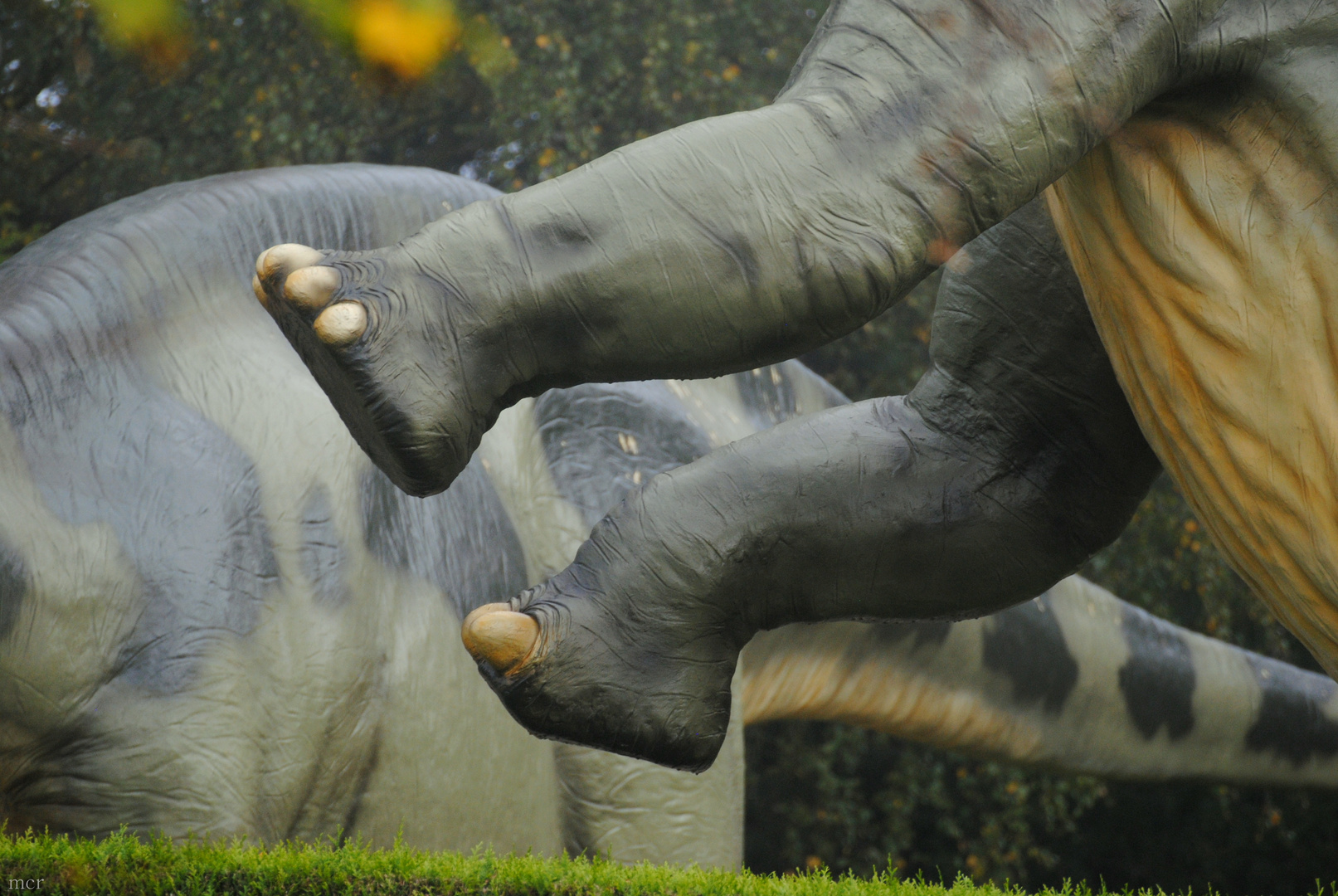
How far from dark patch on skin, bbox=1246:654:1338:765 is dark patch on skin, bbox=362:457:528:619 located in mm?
2071

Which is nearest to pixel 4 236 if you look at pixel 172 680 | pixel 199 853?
pixel 172 680

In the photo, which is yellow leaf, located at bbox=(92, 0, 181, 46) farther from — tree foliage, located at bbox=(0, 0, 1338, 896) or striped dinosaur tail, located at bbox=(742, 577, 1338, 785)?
striped dinosaur tail, located at bbox=(742, 577, 1338, 785)

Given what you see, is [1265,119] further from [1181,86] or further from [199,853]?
[199,853]

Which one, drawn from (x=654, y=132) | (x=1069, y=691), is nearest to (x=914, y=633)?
(x=1069, y=691)

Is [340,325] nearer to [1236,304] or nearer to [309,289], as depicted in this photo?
[309,289]

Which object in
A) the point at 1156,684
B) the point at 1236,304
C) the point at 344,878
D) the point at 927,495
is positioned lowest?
the point at 1156,684

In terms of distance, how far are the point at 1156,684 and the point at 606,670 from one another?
2.58 metres

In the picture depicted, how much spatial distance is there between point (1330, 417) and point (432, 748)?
1.64 meters

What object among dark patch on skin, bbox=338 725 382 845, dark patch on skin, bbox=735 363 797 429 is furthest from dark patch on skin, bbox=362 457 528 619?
dark patch on skin, bbox=735 363 797 429

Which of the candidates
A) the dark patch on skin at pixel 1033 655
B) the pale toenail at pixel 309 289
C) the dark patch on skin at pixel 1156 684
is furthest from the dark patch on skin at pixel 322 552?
the dark patch on skin at pixel 1156 684

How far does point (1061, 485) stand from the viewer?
5.24 feet

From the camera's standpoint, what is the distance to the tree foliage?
14.9ft

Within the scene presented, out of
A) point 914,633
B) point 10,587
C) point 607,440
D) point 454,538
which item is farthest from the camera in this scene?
point 914,633

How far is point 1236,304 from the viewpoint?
1301mm
